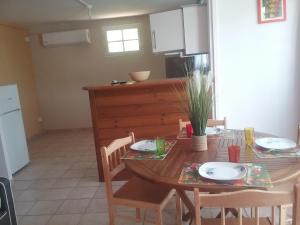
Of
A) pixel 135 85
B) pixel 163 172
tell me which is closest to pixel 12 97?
pixel 135 85

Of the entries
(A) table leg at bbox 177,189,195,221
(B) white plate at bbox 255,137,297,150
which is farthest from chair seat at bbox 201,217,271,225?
(B) white plate at bbox 255,137,297,150

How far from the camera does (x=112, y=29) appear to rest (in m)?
5.62

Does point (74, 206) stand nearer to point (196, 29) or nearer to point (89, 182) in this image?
point (89, 182)

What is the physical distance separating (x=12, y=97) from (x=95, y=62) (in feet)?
7.50

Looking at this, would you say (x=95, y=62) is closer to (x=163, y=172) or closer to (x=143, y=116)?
(x=143, y=116)

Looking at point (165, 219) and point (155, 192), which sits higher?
point (155, 192)

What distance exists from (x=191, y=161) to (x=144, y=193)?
48 centimetres

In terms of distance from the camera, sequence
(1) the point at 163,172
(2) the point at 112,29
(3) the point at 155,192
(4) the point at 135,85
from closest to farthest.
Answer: (1) the point at 163,172, (3) the point at 155,192, (4) the point at 135,85, (2) the point at 112,29

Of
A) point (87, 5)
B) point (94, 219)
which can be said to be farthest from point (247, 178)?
point (87, 5)

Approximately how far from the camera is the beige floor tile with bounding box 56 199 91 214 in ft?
8.46

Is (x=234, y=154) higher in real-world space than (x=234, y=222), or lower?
higher

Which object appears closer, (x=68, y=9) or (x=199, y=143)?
(x=199, y=143)

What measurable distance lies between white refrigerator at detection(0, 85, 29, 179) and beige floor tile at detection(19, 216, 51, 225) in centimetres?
111

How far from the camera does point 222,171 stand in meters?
1.39
